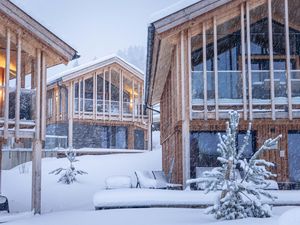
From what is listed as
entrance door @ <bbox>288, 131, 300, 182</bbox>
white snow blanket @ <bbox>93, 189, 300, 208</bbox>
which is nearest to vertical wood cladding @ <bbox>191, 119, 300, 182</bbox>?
entrance door @ <bbox>288, 131, 300, 182</bbox>

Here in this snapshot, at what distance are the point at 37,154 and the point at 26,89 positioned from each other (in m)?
1.85

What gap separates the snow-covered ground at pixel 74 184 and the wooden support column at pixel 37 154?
116cm

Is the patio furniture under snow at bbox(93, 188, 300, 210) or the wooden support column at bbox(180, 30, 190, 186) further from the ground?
the wooden support column at bbox(180, 30, 190, 186)

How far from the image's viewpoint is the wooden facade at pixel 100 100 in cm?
2834

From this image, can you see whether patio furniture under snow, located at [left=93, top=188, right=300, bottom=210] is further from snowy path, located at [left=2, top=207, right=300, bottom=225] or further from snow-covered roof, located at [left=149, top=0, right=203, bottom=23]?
snow-covered roof, located at [left=149, top=0, right=203, bottom=23]

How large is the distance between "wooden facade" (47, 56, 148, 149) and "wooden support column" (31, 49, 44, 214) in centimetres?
1519

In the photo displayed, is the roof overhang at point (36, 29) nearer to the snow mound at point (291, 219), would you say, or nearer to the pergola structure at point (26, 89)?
the pergola structure at point (26, 89)

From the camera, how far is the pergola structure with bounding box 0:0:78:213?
11570 mm

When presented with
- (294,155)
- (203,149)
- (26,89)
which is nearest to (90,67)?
(203,149)

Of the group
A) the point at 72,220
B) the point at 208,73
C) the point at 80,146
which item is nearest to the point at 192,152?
the point at 208,73

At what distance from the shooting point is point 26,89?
41.0ft

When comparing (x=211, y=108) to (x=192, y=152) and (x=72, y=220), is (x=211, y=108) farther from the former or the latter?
(x=72, y=220)

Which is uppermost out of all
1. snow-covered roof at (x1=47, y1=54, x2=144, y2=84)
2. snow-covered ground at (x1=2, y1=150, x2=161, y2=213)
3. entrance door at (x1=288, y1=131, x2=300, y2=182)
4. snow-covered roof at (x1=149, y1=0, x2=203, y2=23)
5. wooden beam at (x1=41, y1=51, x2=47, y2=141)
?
snow-covered roof at (x1=47, y1=54, x2=144, y2=84)

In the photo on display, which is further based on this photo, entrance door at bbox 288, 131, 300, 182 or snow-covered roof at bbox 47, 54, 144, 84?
snow-covered roof at bbox 47, 54, 144, 84
